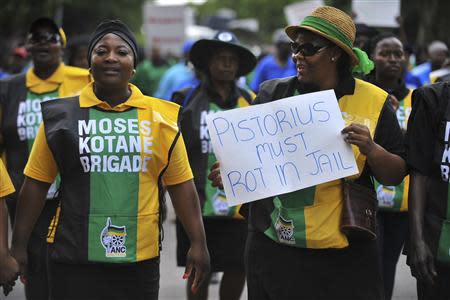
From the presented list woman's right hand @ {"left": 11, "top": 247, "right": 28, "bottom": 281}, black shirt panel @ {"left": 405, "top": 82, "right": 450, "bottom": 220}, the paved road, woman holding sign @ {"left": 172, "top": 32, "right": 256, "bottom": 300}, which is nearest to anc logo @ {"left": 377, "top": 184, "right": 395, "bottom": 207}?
woman holding sign @ {"left": 172, "top": 32, "right": 256, "bottom": 300}

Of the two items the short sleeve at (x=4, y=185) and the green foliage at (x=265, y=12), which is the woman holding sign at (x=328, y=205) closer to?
the short sleeve at (x=4, y=185)

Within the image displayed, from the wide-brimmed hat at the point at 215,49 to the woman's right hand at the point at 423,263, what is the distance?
294cm

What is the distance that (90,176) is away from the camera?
14.5ft

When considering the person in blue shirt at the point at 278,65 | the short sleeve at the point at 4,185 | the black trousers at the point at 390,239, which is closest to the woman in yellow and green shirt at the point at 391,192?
the black trousers at the point at 390,239

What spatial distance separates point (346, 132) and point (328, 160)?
0.15 meters

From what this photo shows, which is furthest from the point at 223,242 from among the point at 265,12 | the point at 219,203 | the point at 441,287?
the point at 265,12

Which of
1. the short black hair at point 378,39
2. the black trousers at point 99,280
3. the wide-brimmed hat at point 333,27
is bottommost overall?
the black trousers at point 99,280

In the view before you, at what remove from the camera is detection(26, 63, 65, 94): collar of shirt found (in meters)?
6.55

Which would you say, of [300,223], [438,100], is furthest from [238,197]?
[438,100]

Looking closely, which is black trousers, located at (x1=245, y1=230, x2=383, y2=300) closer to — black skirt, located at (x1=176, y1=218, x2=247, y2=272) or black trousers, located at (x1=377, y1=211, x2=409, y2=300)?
black trousers, located at (x1=377, y1=211, x2=409, y2=300)

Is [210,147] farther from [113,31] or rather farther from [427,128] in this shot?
[427,128]

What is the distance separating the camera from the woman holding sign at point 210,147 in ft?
21.8

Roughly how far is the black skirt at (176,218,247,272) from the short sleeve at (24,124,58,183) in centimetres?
229

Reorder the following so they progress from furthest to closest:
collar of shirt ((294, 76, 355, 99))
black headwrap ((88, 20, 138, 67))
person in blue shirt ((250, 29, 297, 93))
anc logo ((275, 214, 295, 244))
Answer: person in blue shirt ((250, 29, 297, 93)), black headwrap ((88, 20, 138, 67)), collar of shirt ((294, 76, 355, 99)), anc logo ((275, 214, 295, 244))
